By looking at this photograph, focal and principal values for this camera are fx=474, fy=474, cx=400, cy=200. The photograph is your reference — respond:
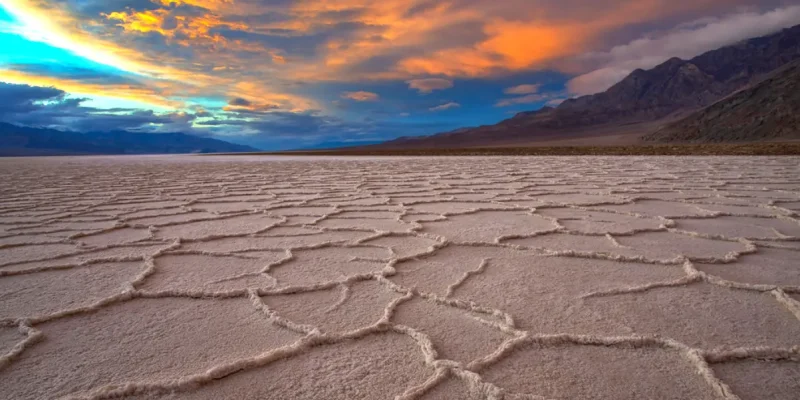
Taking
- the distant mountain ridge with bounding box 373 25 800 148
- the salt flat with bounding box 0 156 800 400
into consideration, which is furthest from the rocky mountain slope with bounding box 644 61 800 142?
the salt flat with bounding box 0 156 800 400

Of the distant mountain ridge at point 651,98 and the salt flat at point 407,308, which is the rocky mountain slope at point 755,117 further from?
the salt flat at point 407,308

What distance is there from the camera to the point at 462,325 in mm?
1277

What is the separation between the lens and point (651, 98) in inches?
3339

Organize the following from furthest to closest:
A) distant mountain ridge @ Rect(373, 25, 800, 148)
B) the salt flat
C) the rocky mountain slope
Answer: distant mountain ridge @ Rect(373, 25, 800, 148) < the rocky mountain slope < the salt flat

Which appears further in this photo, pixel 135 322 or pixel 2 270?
pixel 2 270

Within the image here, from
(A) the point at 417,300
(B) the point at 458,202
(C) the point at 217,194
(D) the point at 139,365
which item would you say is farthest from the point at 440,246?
(C) the point at 217,194

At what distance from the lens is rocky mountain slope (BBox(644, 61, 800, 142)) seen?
102ft

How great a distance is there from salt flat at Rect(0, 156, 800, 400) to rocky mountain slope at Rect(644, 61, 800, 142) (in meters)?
36.2

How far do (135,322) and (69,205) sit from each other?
10.5 ft

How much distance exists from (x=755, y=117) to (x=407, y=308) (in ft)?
135

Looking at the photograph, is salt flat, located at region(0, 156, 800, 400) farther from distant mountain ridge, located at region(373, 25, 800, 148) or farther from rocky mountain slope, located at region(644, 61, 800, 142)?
distant mountain ridge, located at region(373, 25, 800, 148)

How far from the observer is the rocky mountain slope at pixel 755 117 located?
31.2m

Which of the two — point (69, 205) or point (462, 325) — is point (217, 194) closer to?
point (69, 205)

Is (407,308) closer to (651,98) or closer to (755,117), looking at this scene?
(755,117)
